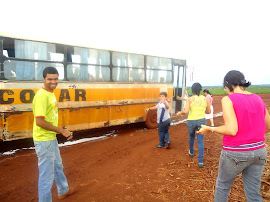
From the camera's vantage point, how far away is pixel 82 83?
22.7ft

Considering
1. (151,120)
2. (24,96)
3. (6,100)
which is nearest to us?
(6,100)

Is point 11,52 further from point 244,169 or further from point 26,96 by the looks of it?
point 244,169

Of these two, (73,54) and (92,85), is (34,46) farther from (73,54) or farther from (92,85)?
(92,85)

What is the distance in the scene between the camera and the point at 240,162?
2.21 metres

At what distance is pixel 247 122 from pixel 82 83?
5.81 m

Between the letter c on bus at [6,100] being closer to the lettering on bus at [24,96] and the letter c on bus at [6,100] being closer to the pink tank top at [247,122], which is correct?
the lettering on bus at [24,96]

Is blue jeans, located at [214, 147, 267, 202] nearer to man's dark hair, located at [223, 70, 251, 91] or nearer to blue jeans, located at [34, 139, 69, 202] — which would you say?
man's dark hair, located at [223, 70, 251, 91]

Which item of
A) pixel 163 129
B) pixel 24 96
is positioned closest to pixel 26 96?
pixel 24 96

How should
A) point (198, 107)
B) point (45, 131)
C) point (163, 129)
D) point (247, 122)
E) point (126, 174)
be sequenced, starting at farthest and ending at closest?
point (163, 129), point (198, 107), point (126, 174), point (45, 131), point (247, 122)

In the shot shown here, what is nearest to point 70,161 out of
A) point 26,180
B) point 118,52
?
point 26,180

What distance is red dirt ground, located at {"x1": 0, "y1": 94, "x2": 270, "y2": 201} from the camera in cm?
358

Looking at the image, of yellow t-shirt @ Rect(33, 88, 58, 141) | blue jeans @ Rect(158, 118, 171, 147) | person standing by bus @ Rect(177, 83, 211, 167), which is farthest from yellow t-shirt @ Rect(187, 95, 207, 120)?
yellow t-shirt @ Rect(33, 88, 58, 141)

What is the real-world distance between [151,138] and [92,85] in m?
3.09

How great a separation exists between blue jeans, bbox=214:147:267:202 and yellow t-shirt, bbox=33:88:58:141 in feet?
7.97
